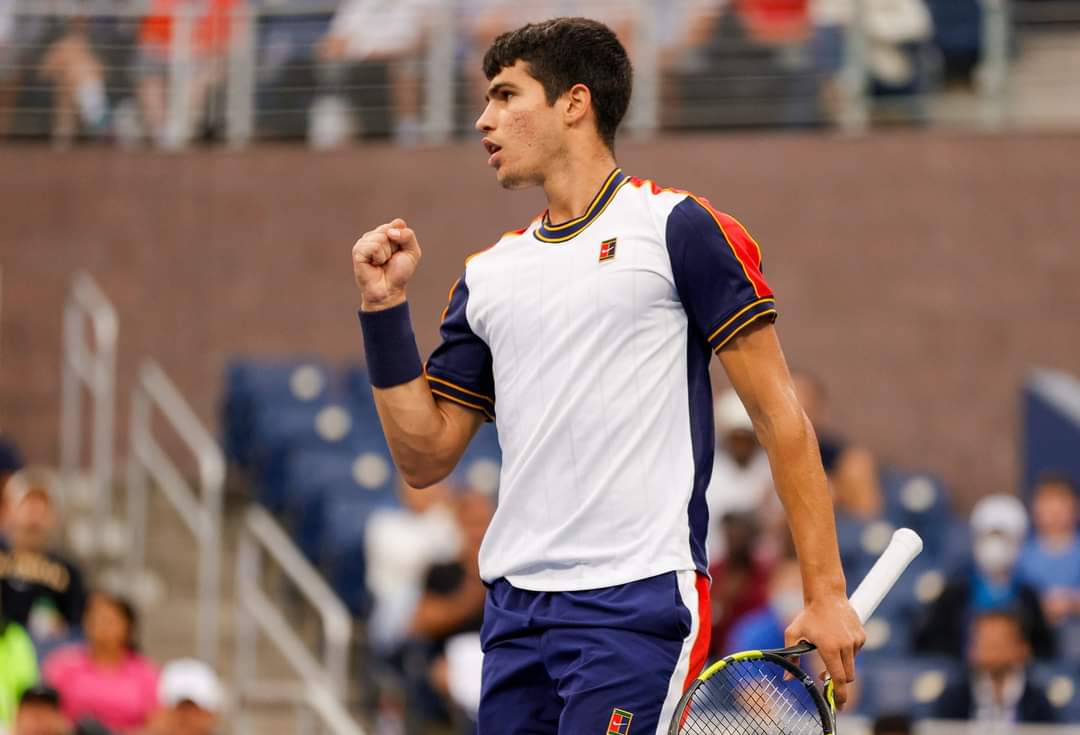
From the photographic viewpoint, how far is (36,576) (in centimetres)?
920

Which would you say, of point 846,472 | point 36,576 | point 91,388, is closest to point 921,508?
point 846,472

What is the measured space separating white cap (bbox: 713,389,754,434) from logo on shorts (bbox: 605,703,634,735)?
245 inches

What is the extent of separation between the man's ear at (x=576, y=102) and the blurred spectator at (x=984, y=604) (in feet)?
17.2

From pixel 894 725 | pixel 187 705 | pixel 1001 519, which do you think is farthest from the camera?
pixel 1001 519

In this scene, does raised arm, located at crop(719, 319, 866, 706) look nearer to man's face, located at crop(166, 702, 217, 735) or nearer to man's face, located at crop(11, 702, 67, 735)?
man's face, located at crop(11, 702, 67, 735)

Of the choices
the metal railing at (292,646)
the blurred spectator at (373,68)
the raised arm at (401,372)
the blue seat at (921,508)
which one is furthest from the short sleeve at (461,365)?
the blurred spectator at (373,68)

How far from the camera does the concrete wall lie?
11.7 metres

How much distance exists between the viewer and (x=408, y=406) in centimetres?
403

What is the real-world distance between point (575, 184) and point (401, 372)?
1.64 ft

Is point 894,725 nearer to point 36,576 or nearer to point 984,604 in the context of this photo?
point 984,604

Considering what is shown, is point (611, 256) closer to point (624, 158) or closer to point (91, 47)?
point (624, 158)

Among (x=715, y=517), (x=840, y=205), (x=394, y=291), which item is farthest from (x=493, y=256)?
(x=840, y=205)

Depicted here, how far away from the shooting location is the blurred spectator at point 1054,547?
9242 millimetres

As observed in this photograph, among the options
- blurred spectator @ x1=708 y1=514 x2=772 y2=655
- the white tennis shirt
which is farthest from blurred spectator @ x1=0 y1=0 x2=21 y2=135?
the white tennis shirt
